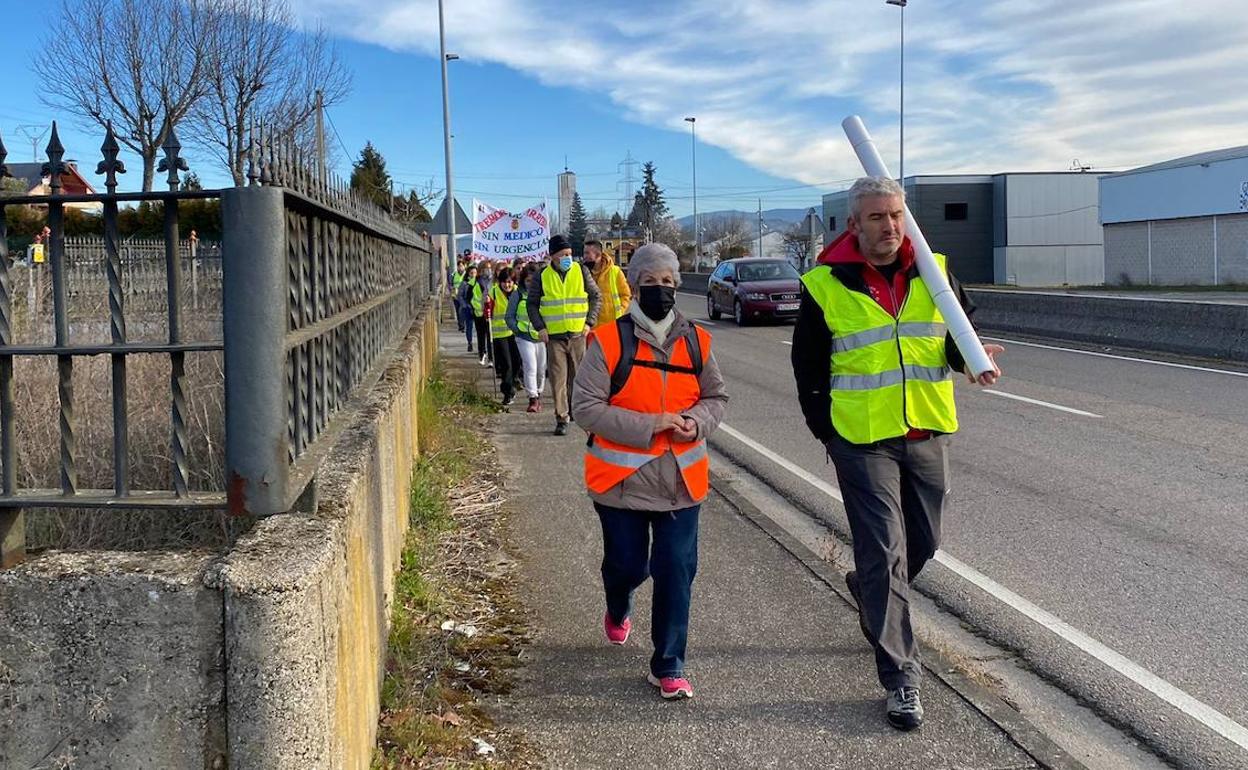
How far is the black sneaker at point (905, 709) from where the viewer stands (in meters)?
3.94

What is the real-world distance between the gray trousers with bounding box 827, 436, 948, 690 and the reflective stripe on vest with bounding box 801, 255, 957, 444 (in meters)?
0.08

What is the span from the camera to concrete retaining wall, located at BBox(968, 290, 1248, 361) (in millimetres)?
15703

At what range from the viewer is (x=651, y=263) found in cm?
437

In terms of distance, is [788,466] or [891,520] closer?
[891,520]

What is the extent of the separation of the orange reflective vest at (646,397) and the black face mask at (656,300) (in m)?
0.08

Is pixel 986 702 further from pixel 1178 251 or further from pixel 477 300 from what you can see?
pixel 1178 251

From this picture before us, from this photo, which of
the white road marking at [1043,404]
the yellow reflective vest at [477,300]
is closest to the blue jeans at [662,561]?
the white road marking at [1043,404]

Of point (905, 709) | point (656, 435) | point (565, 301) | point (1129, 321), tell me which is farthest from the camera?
point (1129, 321)

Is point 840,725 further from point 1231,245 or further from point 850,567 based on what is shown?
point 1231,245

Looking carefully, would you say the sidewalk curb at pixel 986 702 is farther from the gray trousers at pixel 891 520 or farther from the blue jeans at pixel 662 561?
the blue jeans at pixel 662 561

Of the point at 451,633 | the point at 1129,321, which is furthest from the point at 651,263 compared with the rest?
the point at 1129,321

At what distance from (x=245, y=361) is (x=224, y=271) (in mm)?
230

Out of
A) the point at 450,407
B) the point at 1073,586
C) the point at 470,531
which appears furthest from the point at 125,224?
the point at 450,407

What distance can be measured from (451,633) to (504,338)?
8.23 metres
